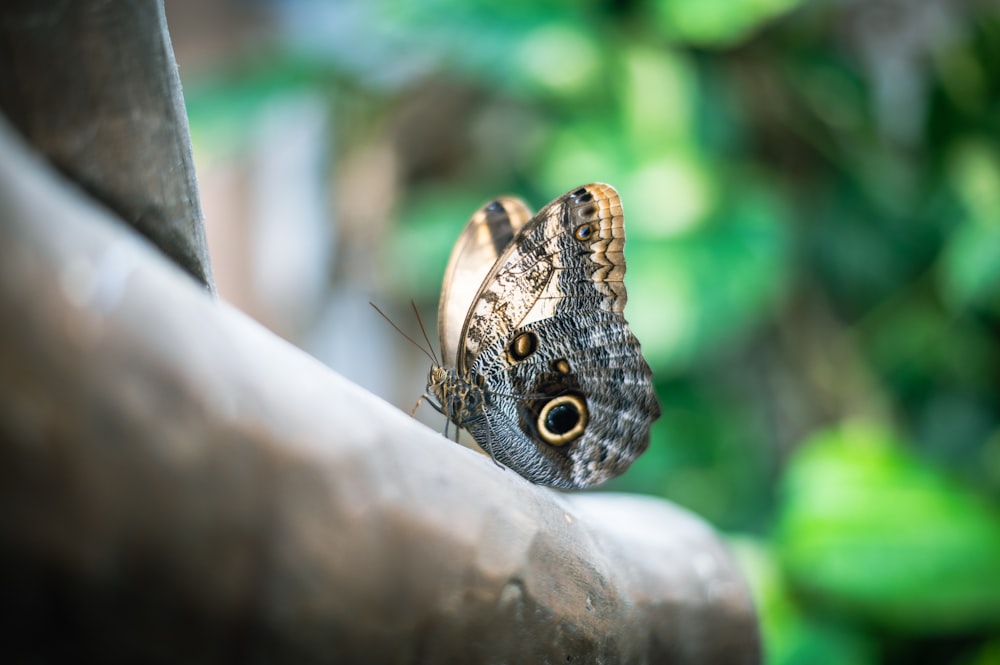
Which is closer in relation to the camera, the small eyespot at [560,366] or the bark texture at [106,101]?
the bark texture at [106,101]

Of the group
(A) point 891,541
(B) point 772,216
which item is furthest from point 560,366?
(B) point 772,216

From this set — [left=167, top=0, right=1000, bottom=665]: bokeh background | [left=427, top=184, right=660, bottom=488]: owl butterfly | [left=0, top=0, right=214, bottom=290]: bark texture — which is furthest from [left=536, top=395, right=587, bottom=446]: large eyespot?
[left=167, top=0, right=1000, bottom=665]: bokeh background

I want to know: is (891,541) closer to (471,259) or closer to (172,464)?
(471,259)

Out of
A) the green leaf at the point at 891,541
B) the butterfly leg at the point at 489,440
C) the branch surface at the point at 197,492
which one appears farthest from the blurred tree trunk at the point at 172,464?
the green leaf at the point at 891,541

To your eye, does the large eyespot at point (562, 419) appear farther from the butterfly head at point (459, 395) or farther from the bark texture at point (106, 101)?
the bark texture at point (106, 101)

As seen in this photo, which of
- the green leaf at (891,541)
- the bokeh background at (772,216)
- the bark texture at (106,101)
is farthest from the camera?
the bokeh background at (772,216)
